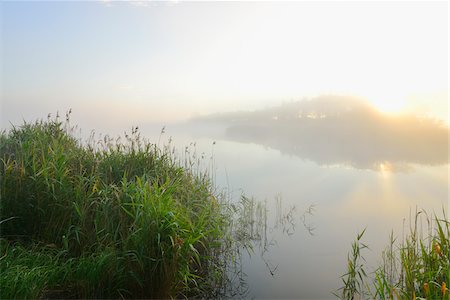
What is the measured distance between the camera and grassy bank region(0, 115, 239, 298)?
134 inches

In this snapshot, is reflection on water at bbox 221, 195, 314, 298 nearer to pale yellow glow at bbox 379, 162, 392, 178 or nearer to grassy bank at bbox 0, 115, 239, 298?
grassy bank at bbox 0, 115, 239, 298

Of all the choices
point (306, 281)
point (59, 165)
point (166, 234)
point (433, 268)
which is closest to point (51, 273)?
point (166, 234)

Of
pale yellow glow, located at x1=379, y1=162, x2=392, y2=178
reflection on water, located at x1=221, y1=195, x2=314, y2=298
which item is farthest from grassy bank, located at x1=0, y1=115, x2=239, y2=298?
pale yellow glow, located at x1=379, y1=162, x2=392, y2=178

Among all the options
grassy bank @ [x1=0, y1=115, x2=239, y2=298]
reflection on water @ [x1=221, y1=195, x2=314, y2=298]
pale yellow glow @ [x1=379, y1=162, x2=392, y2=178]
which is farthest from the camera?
pale yellow glow @ [x1=379, y1=162, x2=392, y2=178]

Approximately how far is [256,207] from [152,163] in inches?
115

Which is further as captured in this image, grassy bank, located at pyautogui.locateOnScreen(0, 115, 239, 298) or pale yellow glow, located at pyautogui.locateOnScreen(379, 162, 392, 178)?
pale yellow glow, located at pyautogui.locateOnScreen(379, 162, 392, 178)

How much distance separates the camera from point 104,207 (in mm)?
3889

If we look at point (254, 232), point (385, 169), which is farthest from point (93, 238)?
point (385, 169)

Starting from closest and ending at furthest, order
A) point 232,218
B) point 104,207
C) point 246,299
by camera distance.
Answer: point 104,207
point 246,299
point 232,218

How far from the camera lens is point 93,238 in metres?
3.87

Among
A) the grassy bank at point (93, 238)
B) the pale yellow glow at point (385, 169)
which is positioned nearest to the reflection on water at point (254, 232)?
the grassy bank at point (93, 238)

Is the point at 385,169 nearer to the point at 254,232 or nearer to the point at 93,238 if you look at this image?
the point at 254,232

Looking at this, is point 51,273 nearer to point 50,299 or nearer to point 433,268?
point 50,299

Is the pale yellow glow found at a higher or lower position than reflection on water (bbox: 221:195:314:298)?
higher
